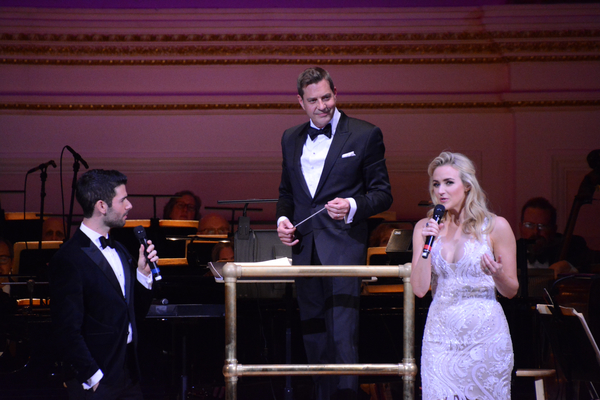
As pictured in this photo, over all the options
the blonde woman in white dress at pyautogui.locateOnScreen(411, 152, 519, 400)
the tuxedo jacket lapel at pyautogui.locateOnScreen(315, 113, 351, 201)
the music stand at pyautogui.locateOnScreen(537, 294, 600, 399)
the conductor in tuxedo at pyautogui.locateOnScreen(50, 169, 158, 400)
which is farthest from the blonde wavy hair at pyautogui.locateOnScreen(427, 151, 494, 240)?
the conductor in tuxedo at pyautogui.locateOnScreen(50, 169, 158, 400)

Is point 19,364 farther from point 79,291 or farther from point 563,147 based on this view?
point 563,147

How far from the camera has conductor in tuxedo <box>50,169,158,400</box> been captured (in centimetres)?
208

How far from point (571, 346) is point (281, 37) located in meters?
3.63

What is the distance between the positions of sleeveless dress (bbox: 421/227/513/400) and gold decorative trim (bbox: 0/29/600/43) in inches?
137

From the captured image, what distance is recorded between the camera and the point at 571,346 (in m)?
2.57

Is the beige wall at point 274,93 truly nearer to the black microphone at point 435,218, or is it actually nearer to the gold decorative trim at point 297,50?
the gold decorative trim at point 297,50

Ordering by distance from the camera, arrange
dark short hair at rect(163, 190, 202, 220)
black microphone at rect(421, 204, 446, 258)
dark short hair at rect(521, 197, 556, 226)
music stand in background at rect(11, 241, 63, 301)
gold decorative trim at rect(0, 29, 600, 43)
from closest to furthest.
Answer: black microphone at rect(421, 204, 446, 258), music stand in background at rect(11, 241, 63, 301), dark short hair at rect(521, 197, 556, 226), dark short hair at rect(163, 190, 202, 220), gold decorative trim at rect(0, 29, 600, 43)

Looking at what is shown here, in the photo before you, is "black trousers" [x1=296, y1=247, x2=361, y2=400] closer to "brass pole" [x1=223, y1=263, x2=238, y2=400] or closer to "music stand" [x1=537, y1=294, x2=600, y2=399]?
"brass pole" [x1=223, y1=263, x2=238, y2=400]

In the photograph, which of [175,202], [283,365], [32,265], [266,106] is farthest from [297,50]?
[283,365]

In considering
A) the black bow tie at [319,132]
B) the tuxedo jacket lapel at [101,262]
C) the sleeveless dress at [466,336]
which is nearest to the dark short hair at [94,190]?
the tuxedo jacket lapel at [101,262]

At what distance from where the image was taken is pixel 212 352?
386cm

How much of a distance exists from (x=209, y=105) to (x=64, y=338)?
359 cm

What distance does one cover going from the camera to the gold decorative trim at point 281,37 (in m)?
5.27

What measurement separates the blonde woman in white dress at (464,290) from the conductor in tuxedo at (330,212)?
22 centimetres
